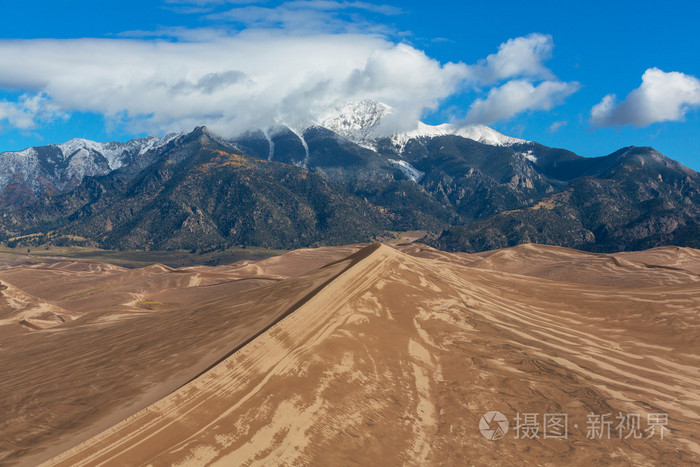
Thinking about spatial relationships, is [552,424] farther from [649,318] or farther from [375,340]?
[649,318]

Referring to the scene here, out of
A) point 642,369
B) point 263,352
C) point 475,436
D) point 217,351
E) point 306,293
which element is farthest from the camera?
point 306,293

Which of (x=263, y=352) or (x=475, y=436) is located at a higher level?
(x=263, y=352)

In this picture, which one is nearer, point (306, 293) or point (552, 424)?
point (552, 424)

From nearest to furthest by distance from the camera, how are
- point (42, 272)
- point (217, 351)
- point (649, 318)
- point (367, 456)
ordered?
point (367, 456), point (217, 351), point (649, 318), point (42, 272)

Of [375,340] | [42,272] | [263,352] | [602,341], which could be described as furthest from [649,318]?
[42,272]

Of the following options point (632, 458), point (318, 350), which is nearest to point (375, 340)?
point (318, 350)

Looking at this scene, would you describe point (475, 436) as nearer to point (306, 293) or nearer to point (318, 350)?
point (318, 350)
